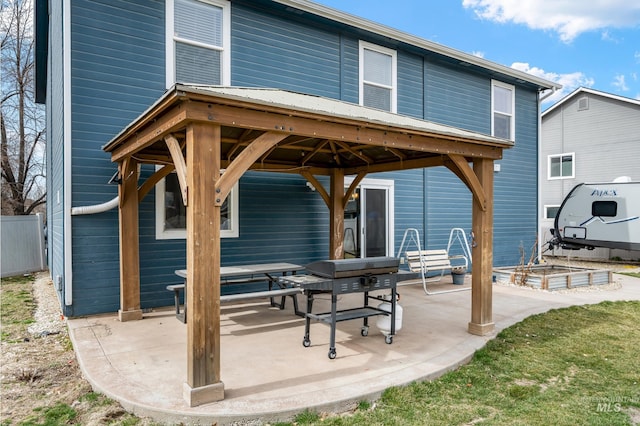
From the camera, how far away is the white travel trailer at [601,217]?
34.7ft

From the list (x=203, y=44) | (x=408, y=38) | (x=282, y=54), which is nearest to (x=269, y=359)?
(x=203, y=44)

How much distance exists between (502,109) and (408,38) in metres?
3.61

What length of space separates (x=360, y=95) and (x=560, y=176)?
12692 millimetres

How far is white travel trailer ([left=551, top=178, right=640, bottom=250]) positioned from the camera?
34.7 feet

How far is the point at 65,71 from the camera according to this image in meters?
5.50

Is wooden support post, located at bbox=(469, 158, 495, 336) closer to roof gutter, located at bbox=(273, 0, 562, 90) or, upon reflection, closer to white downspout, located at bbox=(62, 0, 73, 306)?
roof gutter, located at bbox=(273, 0, 562, 90)

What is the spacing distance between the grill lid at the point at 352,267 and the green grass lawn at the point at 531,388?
4.00 feet

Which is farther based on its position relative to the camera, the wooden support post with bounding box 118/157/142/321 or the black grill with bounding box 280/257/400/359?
the wooden support post with bounding box 118/157/142/321

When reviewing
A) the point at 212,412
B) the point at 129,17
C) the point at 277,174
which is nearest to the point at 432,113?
the point at 277,174

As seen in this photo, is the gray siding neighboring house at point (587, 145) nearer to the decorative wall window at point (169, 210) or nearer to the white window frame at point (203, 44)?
the white window frame at point (203, 44)

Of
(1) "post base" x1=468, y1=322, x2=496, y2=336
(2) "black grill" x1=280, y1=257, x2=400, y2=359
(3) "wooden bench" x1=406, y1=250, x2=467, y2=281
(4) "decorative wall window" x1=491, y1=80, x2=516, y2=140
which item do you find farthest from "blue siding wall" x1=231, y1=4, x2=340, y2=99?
(1) "post base" x1=468, y1=322, x2=496, y2=336

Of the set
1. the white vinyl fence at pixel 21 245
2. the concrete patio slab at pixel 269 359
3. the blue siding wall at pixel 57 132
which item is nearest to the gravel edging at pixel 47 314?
the concrete patio slab at pixel 269 359

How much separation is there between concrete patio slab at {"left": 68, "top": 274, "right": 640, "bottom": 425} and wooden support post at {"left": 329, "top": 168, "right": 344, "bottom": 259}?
1.33m

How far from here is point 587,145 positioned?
1644cm
